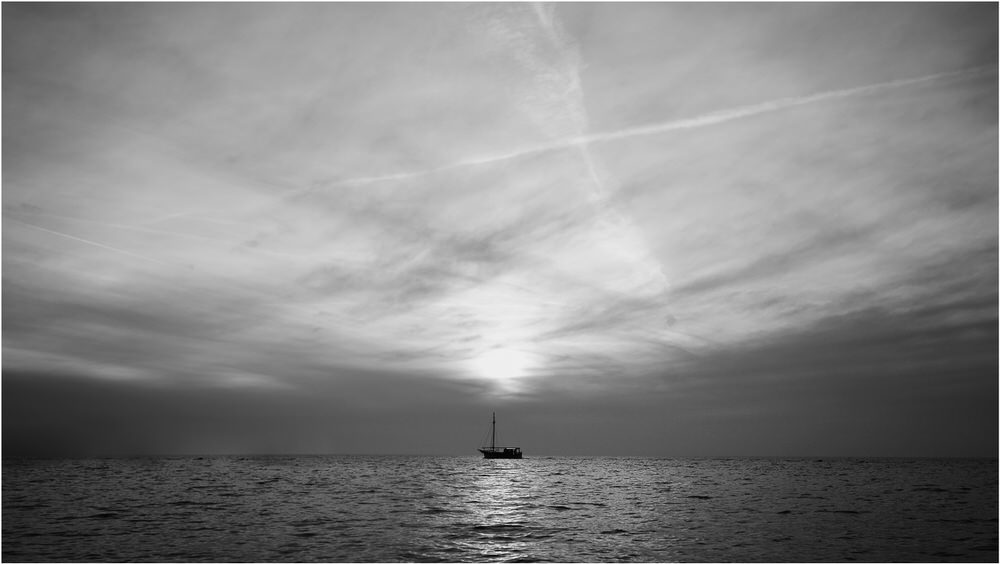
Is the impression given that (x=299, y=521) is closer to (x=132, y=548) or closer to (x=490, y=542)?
(x=132, y=548)

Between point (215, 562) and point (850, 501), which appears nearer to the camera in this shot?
point (215, 562)

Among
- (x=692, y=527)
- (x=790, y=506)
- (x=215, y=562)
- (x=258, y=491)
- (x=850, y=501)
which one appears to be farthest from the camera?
(x=258, y=491)

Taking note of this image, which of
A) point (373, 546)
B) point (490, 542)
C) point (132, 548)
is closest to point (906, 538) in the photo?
point (490, 542)

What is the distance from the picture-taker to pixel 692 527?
44062mm

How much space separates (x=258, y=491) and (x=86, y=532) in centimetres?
3795

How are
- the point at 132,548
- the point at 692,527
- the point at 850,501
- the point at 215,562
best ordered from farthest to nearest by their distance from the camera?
the point at 850,501 < the point at 692,527 < the point at 132,548 < the point at 215,562

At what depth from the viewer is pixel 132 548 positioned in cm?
3472

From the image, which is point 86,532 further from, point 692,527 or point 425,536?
point 692,527

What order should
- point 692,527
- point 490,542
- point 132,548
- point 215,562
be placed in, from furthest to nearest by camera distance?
point 692,527 → point 490,542 → point 132,548 → point 215,562

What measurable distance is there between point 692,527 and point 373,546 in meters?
24.2

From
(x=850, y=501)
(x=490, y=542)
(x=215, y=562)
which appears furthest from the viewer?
(x=850, y=501)

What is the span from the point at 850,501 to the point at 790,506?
12149mm

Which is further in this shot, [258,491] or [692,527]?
[258,491]

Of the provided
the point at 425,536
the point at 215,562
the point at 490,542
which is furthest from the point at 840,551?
the point at 215,562
